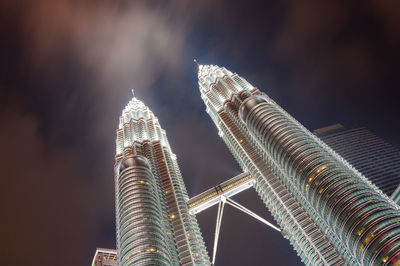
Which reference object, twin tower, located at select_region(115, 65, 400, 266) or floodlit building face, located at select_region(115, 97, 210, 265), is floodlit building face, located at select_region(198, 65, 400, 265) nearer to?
twin tower, located at select_region(115, 65, 400, 266)

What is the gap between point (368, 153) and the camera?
516 ft

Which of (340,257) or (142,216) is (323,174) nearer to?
(340,257)

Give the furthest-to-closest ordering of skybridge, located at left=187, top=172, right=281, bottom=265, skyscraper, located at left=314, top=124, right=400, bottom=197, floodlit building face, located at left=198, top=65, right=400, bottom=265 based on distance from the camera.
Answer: skyscraper, located at left=314, top=124, right=400, bottom=197 → skybridge, located at left=187, top=172, right=281, bottom=265 → floodlit building face, located at left=198, top=65, right=400, bottom=265

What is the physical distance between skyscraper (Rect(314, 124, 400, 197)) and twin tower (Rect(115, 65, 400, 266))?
166 feet

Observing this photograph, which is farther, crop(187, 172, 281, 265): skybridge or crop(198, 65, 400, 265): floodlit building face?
crop(187, 172, 281, 265): skybridge

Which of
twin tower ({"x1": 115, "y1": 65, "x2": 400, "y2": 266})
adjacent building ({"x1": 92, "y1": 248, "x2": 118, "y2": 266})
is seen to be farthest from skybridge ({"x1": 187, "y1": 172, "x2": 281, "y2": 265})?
adjacent building ({"x1": 92, "y1": 248, "x2": 118, "y2": 266})

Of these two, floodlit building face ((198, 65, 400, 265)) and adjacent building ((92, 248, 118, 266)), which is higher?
adjacent building ((92, 248, 118, 266))

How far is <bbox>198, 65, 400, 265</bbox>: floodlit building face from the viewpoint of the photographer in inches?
2635

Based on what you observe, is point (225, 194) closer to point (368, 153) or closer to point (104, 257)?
point (104, 257)

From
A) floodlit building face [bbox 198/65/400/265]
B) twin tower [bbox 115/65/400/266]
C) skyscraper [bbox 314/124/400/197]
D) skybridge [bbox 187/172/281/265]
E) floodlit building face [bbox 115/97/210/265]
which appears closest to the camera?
floodlit building face [bbox 198/65/400/265]

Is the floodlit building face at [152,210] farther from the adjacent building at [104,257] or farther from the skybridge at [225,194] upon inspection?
the adjacent building at [104,257]

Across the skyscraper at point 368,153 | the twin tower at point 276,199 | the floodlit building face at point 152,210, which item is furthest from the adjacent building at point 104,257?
the skyscraper at point 368,153

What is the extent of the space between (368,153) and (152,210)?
372 feet

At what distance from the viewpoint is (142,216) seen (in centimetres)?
8838
